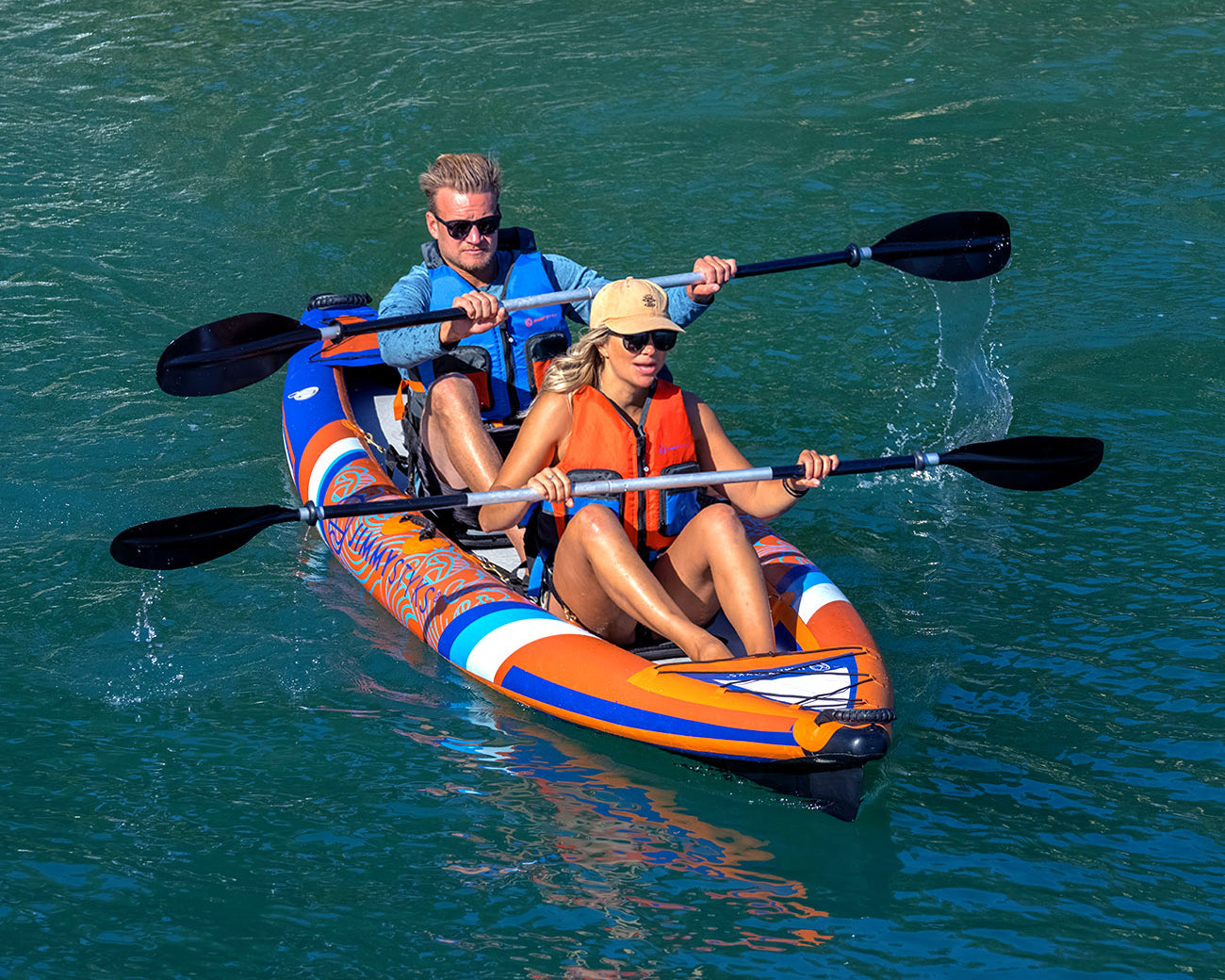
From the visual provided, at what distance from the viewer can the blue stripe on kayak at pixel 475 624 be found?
4551mm

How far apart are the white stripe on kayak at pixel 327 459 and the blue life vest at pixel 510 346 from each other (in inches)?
23.1

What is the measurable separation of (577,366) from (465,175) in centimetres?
101

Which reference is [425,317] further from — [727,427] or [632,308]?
[727,427]

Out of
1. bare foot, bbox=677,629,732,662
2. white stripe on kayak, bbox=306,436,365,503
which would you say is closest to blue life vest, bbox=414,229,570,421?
white stripe on kayak, bbox=306,436,365,503

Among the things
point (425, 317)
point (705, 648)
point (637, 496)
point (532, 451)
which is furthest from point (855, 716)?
point (425, 317)

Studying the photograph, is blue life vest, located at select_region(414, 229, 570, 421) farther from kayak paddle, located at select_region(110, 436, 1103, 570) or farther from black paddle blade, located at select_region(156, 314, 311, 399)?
kayak paddle, located at select_region(110, 436, 1103, 570)

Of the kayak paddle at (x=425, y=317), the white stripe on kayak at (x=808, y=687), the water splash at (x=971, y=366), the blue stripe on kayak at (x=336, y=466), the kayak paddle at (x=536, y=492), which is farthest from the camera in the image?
the water splash at (x=971, y=366)

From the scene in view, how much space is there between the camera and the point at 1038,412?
6.29 metres

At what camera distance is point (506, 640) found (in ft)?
14.7

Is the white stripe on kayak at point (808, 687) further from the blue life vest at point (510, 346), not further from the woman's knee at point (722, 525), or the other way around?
the blue life vest at point (510, 346)

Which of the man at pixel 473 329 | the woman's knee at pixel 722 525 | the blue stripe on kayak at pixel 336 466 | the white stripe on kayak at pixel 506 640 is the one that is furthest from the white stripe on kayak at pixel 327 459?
the woman's knee at pixel 722 525

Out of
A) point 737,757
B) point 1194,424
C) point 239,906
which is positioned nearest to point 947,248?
point 1194,424

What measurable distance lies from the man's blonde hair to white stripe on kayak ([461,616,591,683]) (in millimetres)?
1436

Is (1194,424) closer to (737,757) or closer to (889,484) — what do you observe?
(889,484)
